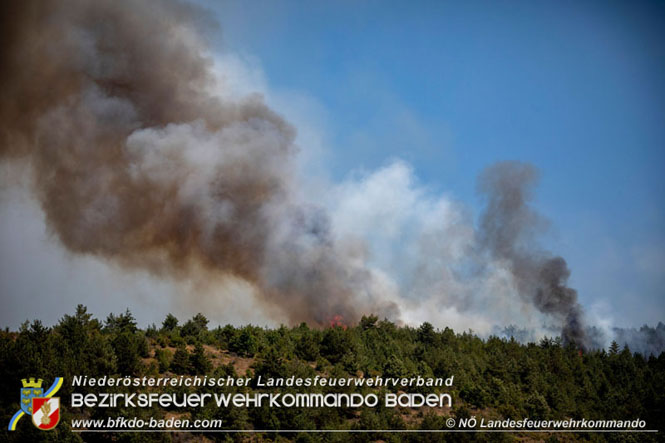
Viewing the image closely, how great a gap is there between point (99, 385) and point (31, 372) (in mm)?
4066

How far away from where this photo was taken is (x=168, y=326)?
5062 centimetres

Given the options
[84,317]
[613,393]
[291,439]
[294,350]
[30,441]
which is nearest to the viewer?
[30,441]

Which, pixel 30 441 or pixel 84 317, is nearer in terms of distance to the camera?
pixel 30 441

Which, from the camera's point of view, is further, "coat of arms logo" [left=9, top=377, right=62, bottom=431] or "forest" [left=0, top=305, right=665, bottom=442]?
"forest" [left=0, top=305, right=665, bottom=442]

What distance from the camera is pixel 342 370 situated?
138 feet

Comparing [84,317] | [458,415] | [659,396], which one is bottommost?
[458,415]

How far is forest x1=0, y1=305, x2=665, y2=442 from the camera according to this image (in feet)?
105

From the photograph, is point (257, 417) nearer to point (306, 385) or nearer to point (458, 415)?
point (306, 385)

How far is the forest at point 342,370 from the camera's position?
31.9 metres

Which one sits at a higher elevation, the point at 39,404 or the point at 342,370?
the point at 342,370

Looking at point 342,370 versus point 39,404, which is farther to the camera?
point 342,370

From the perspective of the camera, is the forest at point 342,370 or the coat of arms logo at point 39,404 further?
the forest at point 342,370

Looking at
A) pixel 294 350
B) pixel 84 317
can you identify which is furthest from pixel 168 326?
pixel 294 350

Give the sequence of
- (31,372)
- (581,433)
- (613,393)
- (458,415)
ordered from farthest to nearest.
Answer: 1. (613,393)
2. (581,433)
3. (458,415)
4. (31,372)
